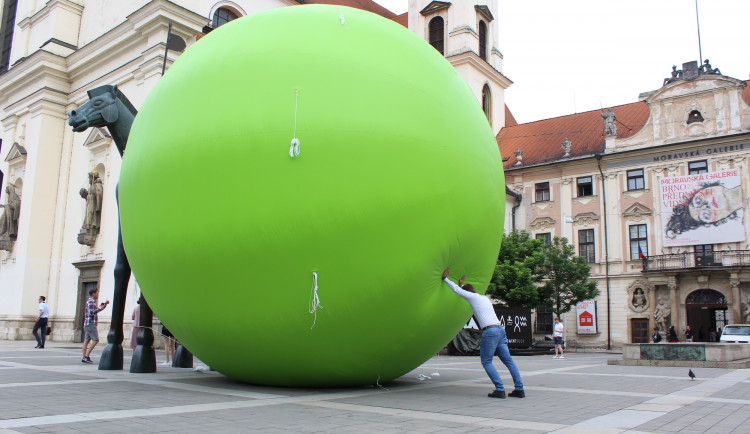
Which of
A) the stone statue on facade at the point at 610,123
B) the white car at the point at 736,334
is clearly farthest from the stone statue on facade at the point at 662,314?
the stone statue on facade at the point at 610,123

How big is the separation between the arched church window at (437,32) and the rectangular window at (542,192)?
1184 centimetres

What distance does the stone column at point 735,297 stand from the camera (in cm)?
3016

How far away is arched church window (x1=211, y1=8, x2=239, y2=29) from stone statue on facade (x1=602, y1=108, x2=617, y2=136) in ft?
77.8

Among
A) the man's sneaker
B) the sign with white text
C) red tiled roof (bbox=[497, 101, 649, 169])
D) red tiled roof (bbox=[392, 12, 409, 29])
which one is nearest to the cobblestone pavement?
the man's sneaker

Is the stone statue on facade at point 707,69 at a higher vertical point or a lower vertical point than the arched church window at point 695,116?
higher

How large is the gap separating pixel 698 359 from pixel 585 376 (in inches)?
202

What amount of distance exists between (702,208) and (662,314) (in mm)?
6232

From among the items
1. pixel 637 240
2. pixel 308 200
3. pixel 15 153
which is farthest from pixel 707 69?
pixel 15 153

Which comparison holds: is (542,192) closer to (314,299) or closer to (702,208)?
(702,208)

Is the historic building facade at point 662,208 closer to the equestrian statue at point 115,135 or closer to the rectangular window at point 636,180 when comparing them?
the rectangular window at point 636,180

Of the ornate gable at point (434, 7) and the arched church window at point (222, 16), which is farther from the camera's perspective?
the ornate gable at point (434, 7)

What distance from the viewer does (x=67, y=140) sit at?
2628cm

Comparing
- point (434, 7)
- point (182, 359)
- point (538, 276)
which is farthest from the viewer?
point (434, 7)

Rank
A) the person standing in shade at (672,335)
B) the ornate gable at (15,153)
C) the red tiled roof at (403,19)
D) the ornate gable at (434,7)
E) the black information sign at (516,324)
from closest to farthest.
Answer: the black information sign at (516,324) → the ornate gable at (15,153) → the person standing in shade at (672,335) → the ornate gable at (434,7) → the red tiled roof at (403,19)
